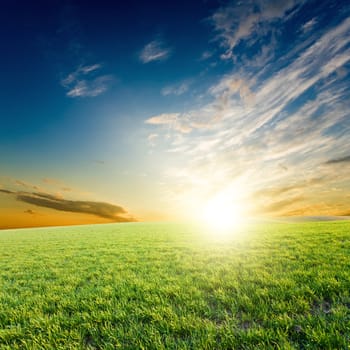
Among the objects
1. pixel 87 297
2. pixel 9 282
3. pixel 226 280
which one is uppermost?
pixel 226 280

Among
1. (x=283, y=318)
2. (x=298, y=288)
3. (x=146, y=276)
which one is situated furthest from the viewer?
(x=146, y=276)

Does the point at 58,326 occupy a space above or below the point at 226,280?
below

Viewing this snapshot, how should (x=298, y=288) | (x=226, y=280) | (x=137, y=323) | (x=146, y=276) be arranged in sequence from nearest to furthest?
(x=137, y=323), (x=298, y=288), (x=226, y=280), (x=146, y=276)

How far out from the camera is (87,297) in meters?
5.70

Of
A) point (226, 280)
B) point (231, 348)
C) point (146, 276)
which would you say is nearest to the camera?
point (231, 348)

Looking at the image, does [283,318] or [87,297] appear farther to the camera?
[87,297]

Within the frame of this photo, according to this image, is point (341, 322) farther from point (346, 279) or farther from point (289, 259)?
point (289, 259)

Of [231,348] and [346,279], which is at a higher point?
[346,279]

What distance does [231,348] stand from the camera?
341cm

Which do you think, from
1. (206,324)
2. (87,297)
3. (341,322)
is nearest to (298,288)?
(341,322)

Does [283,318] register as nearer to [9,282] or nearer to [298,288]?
[298,288]

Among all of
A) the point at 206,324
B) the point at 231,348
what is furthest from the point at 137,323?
the point at 231,348

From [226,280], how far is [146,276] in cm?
264

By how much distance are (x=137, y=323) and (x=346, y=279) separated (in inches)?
209
